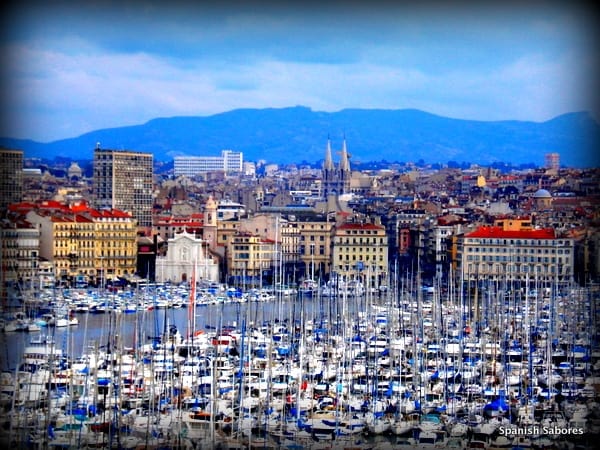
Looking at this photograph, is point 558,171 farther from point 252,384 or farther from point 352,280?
point 252,384

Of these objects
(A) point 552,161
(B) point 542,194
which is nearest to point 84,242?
(B) point 542,194

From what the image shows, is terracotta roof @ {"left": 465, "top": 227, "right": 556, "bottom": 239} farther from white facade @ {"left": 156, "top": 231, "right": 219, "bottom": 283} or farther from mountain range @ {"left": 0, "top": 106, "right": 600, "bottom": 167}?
white facade @ {"left": 156, "top": 231, "right": 219, "bottom": 283}

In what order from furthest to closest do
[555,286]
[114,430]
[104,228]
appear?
[104,228]
[555,286]
[114,430]

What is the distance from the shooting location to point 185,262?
48.5 ft

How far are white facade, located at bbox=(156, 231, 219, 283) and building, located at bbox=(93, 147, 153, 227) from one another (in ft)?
12.0

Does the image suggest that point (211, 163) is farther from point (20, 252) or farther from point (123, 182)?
point (20, 252)

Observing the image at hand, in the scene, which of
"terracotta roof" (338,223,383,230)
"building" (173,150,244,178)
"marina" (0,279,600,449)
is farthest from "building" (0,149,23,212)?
"building" (173,150,244,178)

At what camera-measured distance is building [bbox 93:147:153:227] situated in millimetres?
19688

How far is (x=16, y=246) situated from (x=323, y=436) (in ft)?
22.6

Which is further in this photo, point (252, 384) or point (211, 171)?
point (211, 171)

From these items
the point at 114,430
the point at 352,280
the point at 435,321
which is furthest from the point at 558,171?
the point at 114,430

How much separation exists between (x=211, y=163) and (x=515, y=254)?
49.0 ft

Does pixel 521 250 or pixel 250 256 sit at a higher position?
pixel 521 250

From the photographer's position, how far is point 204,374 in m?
6.65
